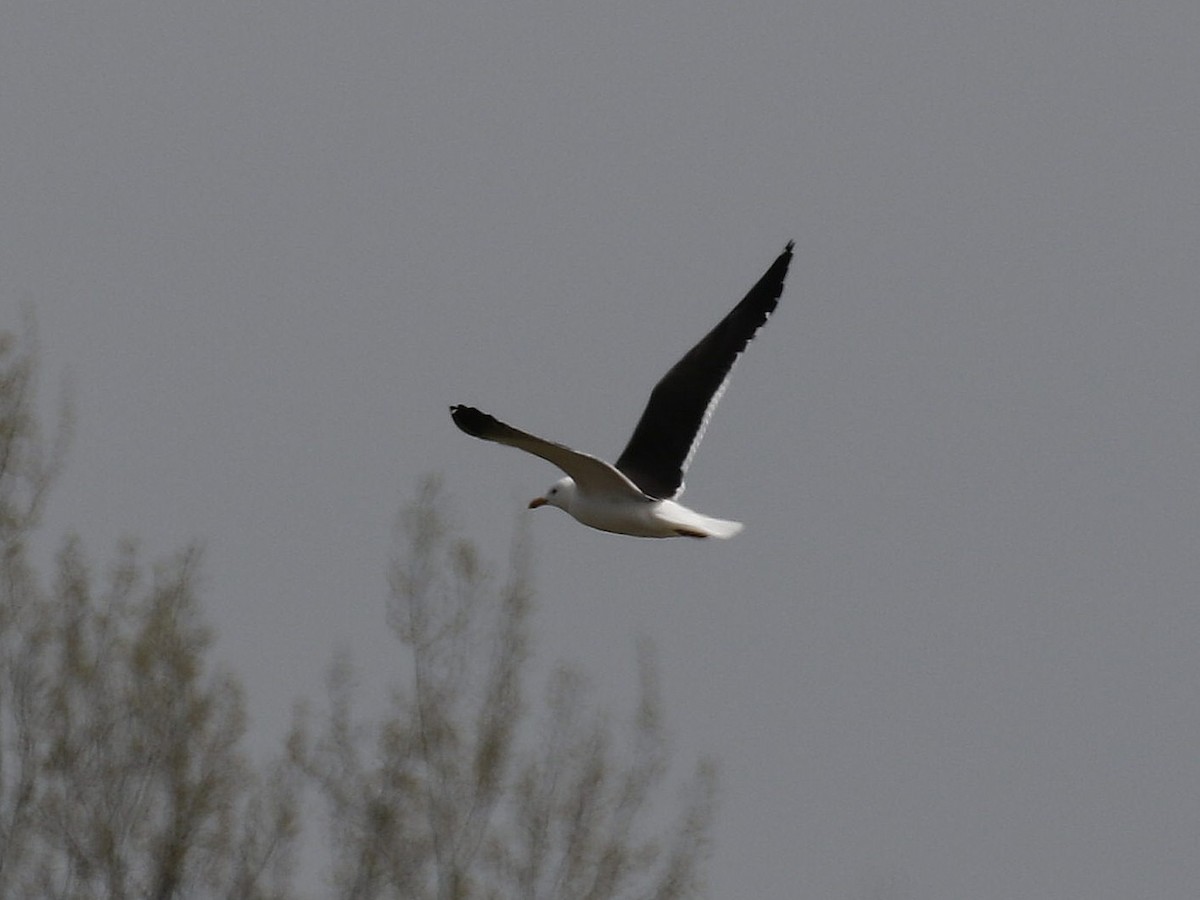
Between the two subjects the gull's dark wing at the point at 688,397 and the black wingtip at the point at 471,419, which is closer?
the black wingtip at the point at 471,419

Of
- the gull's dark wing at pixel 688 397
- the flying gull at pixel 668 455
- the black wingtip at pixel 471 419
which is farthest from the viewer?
the gull's dark wing at pixel 688 397

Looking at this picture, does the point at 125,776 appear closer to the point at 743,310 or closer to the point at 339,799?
the point at 339,799

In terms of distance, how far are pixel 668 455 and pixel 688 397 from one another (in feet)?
1.14

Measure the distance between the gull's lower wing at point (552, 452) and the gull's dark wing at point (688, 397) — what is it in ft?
3.18

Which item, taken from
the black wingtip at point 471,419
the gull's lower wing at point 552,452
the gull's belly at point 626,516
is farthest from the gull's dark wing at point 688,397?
the black wingtip at point 471,419

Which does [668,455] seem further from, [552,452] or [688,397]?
[552,452]

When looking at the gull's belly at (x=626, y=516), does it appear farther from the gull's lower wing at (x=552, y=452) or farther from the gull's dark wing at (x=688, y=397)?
the gull's dark wing at (x=688, y=397)

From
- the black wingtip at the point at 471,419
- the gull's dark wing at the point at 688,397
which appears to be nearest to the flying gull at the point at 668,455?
the gull's dark wing at the point at 688,397

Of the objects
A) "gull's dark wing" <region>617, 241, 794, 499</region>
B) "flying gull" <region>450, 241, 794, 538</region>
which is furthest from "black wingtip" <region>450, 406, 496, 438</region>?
"gull's dark wing" <region>617, 241, 794, 499</region>

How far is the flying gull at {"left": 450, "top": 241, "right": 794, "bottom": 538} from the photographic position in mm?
11984

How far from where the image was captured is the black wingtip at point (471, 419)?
10867 millimetres

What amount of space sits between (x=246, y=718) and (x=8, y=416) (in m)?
2.71

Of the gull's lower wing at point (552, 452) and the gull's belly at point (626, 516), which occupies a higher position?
the gull's lower wing at point (552, 452)

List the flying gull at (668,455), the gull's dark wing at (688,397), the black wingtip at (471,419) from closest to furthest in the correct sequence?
the black wingtip at (471,419) < the flying gull at (668,455) < the gull's dark wing at (688,397)
